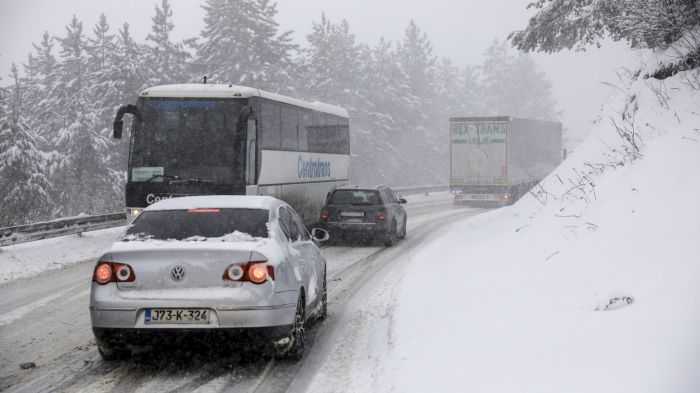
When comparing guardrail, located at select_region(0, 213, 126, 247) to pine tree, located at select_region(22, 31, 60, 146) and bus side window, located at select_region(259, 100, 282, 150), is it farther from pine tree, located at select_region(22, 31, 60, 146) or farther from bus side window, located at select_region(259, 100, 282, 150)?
pine tree, located at select_region(22, 31, 60, 146)

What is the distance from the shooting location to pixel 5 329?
864 cm

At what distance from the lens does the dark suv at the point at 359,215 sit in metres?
18.0

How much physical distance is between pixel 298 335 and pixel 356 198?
37.7 feet

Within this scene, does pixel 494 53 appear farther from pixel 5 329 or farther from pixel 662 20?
pixel 5 329

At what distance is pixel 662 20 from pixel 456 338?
9482 mm

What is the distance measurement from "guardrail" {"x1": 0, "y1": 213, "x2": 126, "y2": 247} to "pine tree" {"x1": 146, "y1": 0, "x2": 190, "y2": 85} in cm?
2760

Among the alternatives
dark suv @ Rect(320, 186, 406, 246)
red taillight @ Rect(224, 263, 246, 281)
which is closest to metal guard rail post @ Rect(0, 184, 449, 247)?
dark suv @ Rect(320, 186, 406, 246)

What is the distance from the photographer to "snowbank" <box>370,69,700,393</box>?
16.4ft

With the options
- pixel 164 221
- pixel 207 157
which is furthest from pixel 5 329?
pixel 207 157

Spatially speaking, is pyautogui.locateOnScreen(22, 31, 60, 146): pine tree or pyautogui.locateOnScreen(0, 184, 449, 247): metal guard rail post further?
pyautogui.locateOnScreen(22, 31, 60, 146): pine tree

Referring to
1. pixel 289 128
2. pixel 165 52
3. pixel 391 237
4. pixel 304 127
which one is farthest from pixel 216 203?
pixel 165 52

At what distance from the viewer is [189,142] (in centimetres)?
1533

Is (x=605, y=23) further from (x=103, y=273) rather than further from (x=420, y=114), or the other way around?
(x=420, y=114)

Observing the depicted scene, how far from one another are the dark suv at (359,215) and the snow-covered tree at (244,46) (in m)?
26.3
